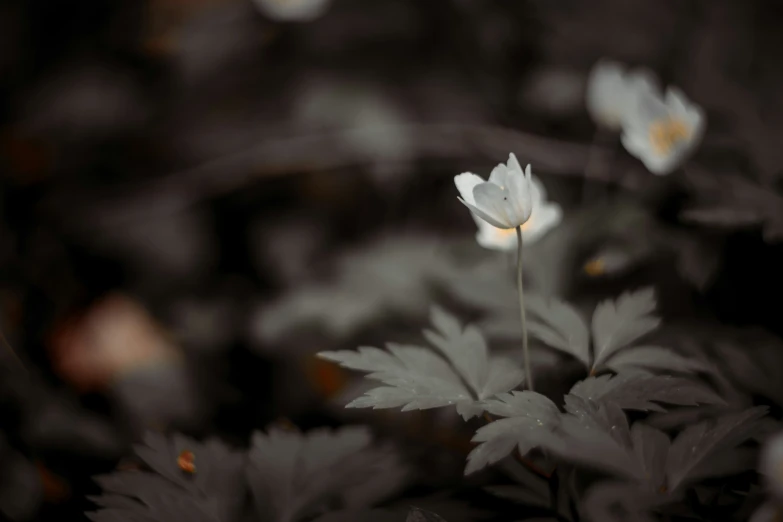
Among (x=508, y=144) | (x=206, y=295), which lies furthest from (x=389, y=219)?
(x=206, y=295)

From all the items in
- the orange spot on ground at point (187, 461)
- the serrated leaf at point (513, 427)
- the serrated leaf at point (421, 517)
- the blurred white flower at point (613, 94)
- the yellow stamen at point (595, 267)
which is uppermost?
the blurred white flower at point (613, 94)

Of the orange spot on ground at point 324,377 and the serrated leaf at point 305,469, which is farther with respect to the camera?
the orange spot on ground at point 324,377

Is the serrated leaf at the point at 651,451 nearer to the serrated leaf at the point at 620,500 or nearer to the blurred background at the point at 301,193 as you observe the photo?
the serrated leaf at the point at 620,500

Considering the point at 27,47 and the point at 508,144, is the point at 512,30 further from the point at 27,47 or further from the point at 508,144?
the point at 27,47

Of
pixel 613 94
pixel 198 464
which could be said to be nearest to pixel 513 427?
pixel 198 464

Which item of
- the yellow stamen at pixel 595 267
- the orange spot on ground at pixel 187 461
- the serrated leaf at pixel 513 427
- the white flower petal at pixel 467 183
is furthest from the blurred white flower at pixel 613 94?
the orange spot on ground at pixel 187 461

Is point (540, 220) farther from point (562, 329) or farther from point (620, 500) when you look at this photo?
point (620, 500)
